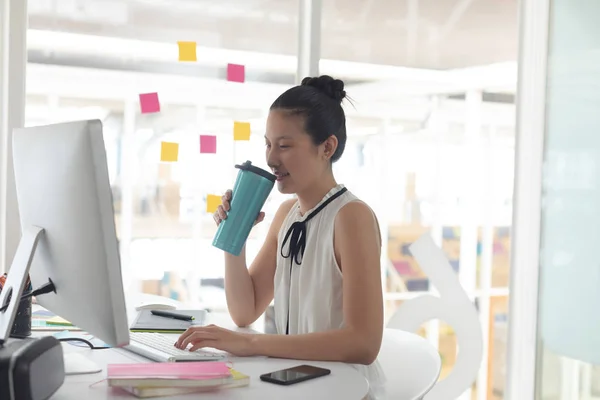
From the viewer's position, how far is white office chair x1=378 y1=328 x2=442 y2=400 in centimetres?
148

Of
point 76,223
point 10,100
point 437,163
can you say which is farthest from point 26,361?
point 437,163

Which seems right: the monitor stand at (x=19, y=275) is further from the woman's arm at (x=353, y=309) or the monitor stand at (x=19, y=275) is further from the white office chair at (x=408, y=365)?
the white office chair at (x=408, y=365)

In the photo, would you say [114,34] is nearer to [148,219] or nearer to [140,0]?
[140,0]

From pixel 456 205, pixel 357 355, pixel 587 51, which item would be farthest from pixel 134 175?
pixel 357 355

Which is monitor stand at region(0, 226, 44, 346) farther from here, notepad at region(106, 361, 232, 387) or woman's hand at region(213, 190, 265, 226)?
woman's hand at region(213, 190, 265, 226)

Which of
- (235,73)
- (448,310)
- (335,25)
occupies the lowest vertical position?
(448,310)

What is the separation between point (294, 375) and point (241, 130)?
1.90 meters

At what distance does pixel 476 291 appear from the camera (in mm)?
4742

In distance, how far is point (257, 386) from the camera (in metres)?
1.08

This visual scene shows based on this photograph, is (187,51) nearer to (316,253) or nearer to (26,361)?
(316,253)

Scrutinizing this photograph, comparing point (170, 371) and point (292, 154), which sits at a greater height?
point (292, 154)

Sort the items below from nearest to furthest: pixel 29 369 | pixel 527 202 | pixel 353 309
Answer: pixel 29 369 → pixel 353 309 → pixel 527 202

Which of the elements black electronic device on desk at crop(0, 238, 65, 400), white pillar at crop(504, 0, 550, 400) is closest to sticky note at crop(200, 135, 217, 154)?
white pillar at crop(504, 0, 550, 400)

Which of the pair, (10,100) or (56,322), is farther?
(10,100)
